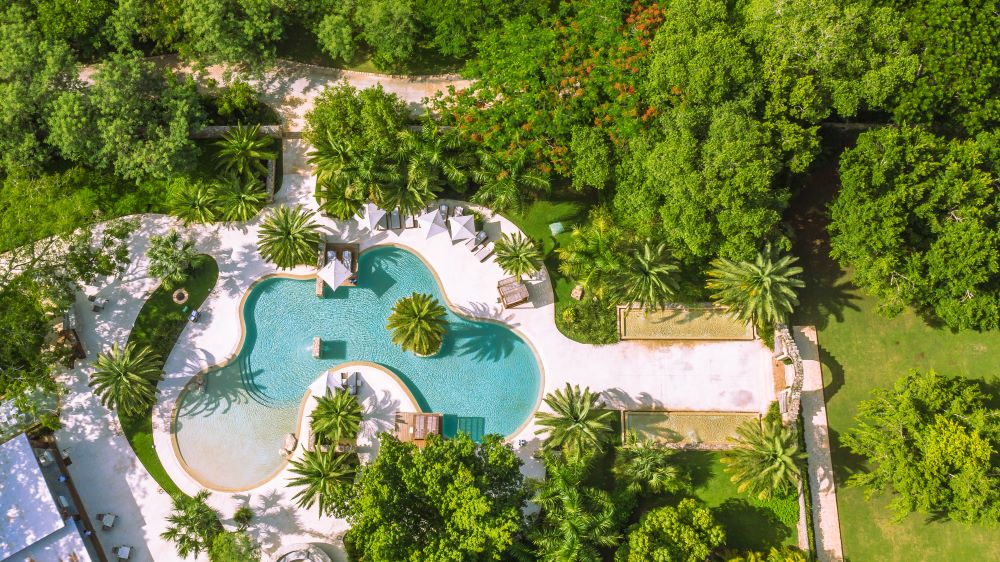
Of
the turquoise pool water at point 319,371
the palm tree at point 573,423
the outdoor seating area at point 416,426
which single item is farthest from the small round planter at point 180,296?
the palm tree at point 573,423

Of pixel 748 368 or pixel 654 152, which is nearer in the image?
pixel 654 152

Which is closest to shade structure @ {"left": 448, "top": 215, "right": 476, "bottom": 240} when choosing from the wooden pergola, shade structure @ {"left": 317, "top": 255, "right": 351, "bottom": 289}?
the wooden pergola

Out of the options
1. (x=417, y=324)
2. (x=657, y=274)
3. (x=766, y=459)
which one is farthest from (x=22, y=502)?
(x=766, y=459)

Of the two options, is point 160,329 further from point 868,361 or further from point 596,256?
point 868,361

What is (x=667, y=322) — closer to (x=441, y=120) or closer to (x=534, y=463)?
(x=534, y=463)

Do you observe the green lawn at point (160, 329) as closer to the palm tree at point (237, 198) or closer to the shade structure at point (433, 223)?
the palm tree at point (237, 198)

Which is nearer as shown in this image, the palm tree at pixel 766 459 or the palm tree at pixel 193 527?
the palm tree at pixel 766 459

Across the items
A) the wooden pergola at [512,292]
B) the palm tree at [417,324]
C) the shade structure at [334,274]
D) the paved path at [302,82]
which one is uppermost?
the paved path at [302,82]

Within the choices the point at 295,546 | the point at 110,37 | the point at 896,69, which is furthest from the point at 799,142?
the point at 110,37
